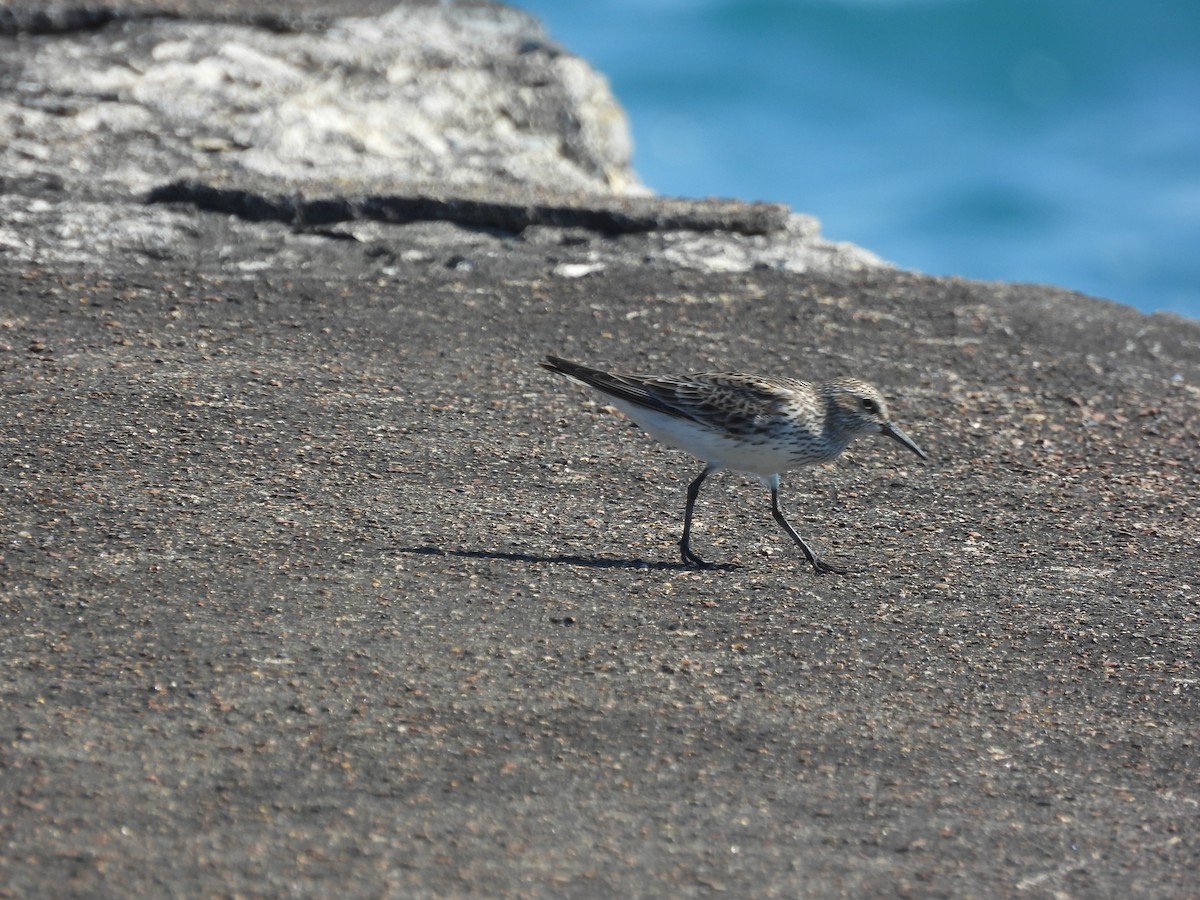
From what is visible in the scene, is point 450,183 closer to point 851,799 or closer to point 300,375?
point 300,375

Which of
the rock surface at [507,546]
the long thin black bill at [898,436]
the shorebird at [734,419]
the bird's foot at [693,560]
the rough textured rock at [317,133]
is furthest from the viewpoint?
the rough textured rock at [317,133]

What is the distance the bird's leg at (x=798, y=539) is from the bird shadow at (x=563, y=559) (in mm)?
277

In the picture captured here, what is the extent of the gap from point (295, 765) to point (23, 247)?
16.1 ft

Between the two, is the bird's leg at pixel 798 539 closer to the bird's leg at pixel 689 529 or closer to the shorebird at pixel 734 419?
the shorebird at pixel 734 419

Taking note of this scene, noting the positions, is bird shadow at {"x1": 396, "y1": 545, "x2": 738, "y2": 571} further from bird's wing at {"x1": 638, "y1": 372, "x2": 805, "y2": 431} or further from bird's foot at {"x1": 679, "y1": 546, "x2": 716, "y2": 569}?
bird's wing at {"x1": 638, "y1": 372, "x2": 805, "y2": 431}

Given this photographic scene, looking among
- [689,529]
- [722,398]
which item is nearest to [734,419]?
[722,398]

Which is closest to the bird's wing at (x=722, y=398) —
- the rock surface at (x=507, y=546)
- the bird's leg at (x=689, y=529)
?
the bird's leg at (x=689, y=529)

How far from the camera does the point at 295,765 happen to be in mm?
3826

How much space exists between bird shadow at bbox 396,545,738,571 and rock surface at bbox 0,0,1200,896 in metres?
0.03

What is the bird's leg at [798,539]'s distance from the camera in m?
5.57

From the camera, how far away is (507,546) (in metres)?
5.51

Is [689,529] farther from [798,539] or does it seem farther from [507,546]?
[507,546]

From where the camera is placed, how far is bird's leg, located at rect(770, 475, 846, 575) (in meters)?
5.57

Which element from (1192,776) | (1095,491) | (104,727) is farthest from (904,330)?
(104,727)
